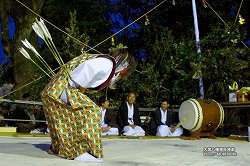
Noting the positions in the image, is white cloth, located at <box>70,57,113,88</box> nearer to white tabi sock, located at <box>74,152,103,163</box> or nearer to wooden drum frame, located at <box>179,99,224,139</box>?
white tabi sock, located at <box>74,152,103,163</box>

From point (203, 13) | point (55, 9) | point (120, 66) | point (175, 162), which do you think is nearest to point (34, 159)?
point (175, 162)

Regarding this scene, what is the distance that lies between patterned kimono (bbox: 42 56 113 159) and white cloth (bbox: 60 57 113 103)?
0.06m

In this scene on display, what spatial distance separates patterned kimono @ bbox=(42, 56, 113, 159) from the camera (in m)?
4.61

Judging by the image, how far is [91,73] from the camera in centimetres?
464

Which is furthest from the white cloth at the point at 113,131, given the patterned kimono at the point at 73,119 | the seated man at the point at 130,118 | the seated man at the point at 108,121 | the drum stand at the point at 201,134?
the patterned kimono at the point at 73,119

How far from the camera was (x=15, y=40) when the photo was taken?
13.0 m

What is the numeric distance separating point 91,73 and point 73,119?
479 millimetres

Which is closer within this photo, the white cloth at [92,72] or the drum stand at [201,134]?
the white cloth at [92,72]

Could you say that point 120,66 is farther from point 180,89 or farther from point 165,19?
point 165,19

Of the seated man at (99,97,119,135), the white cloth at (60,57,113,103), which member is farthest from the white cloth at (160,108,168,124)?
the white cloth at (60,57,113,103)

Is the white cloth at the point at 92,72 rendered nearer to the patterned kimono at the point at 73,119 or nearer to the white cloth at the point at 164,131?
the patterned kimono at the point at 73,119

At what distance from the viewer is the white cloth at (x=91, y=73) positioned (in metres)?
4.64

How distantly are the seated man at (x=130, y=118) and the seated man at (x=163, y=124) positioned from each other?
0.94ft

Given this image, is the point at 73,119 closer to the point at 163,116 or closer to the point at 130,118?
the point at 130,118
